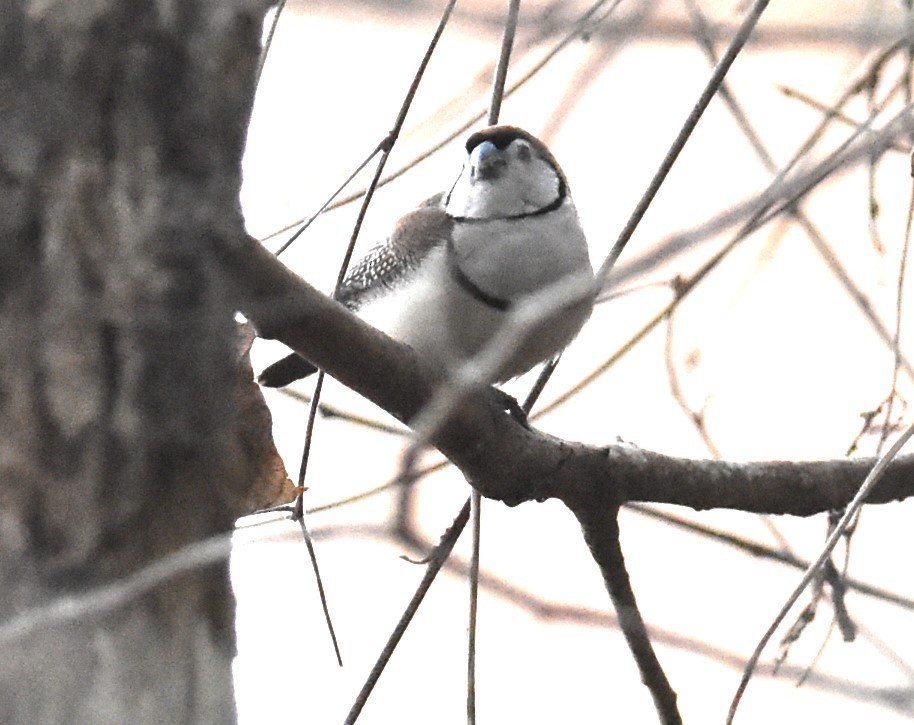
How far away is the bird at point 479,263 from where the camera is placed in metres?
2.10

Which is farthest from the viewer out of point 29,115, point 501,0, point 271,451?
point 271,451

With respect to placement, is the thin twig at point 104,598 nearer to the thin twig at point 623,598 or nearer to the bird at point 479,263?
the thin twig at point 623,598

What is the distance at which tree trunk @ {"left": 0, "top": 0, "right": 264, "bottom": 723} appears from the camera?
66cm

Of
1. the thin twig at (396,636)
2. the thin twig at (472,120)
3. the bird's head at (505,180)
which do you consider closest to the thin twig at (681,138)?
the thin twig at (472,120)

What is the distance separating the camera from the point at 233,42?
2.23 feet

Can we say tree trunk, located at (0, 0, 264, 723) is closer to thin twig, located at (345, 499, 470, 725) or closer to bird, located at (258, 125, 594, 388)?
thin twig, located at (345, 499, 470, 725)

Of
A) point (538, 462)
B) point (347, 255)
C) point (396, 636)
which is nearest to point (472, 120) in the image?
point (347, 255)

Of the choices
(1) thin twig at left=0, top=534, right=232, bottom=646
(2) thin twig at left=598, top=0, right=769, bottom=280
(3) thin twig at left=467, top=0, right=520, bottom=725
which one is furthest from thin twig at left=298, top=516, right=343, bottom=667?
(1) thin twig at left=0, top=534, right=232, bottom=646

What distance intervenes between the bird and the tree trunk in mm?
1262

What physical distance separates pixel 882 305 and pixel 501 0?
136cm

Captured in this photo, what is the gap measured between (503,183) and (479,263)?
0.25 m

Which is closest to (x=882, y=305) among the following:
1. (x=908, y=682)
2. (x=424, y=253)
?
(x=424, y=253)

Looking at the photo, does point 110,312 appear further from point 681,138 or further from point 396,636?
point 396,636

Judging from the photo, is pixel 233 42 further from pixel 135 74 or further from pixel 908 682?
pixel 908 682
